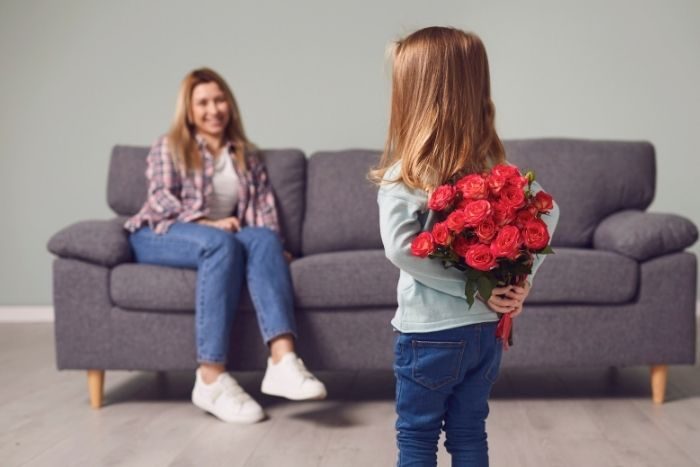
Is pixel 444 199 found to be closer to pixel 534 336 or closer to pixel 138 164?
pixel 534 336

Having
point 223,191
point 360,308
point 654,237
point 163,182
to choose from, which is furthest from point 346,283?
point 654,237

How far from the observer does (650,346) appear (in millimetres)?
2791

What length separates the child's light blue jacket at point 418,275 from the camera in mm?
1508

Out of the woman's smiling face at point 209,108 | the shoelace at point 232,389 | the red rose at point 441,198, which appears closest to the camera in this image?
the red rose at point 441,198

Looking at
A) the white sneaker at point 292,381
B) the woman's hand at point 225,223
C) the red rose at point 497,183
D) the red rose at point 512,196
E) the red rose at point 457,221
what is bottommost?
the white sneaker at point 292,381

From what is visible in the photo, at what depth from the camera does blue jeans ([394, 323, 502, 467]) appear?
152 centimetres

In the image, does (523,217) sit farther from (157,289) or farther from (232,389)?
(157,289)

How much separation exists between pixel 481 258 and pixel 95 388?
184 cm

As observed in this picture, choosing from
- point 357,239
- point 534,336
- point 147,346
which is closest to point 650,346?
point 534,336

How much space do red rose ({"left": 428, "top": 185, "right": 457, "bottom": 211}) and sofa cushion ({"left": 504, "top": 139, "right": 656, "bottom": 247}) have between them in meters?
1.85

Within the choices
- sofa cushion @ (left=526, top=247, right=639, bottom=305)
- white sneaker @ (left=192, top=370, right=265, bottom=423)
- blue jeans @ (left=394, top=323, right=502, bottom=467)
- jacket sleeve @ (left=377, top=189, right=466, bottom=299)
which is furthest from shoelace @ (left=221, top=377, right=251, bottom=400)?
jacket sleeve @ (left=377, top=189, right=466, bottom=299)

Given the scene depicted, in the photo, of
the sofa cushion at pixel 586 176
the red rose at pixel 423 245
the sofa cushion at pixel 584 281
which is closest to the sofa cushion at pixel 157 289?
the sofa cushion at pixel 584 281

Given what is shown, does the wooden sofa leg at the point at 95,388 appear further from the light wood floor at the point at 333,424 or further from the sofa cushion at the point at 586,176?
the sofa cushion at the point at 586,176

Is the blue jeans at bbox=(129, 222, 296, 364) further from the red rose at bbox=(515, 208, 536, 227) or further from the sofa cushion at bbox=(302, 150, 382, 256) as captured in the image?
the red rose at bbox=(515, 208, 536, 227)
